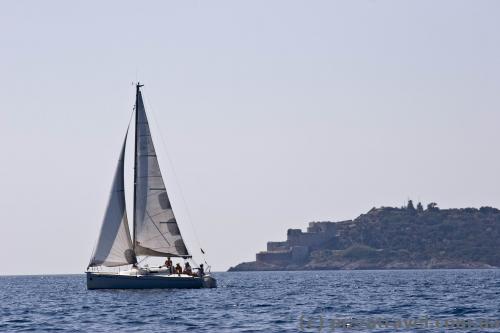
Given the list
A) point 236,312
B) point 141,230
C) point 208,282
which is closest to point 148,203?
point 141,230

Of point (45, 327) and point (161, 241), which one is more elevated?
point (161, 241)

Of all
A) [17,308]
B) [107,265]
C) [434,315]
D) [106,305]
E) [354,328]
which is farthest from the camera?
[107,265]

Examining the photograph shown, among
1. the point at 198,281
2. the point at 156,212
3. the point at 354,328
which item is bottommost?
the point at 354,328

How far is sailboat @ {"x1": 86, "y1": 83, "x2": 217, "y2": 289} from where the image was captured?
75500 millimetres

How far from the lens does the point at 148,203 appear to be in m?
Answer: 76.4

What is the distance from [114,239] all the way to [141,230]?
73.6 inches

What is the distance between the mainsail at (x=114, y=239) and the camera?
2977 inches

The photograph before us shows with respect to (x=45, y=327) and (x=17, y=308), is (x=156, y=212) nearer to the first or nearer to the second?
(x=17, y=308)

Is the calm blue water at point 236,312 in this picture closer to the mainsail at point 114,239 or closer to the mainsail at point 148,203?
the mainsail at point 114,239

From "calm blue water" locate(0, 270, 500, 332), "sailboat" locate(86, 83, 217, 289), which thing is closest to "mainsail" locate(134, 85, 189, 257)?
"sailboat" locate(86, 83, 217, 289)

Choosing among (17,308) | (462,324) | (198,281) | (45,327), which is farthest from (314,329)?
(198,281)

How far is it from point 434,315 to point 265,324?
27.7 feet

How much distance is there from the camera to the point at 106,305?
62.5 meters

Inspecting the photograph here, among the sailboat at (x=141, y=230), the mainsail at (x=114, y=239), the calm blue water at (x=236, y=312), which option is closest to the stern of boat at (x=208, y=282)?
the sailboat at (x=141, y=230)
